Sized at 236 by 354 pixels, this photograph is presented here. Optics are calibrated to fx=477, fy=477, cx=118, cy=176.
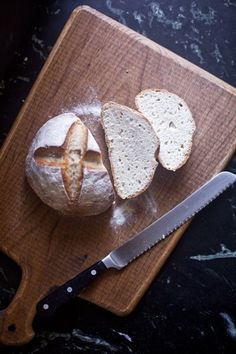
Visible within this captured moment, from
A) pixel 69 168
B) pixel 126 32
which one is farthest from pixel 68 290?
pixel 126 32

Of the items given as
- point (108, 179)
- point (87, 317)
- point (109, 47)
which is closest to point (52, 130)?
point (108, 179)

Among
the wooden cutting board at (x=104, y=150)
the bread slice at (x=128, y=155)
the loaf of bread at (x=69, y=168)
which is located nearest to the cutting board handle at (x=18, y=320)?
the wooden cutting board at (x=104, y=150)

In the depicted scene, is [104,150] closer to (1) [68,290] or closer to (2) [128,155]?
(2) [128,155]

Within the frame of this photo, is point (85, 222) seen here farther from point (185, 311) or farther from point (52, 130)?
point (185, 311)

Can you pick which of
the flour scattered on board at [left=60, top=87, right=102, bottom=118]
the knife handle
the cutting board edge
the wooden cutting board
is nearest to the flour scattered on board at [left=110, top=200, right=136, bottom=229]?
the wooden cutting board

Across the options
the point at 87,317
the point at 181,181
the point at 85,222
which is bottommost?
the point at 87,317

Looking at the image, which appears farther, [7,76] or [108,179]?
[7,76]
